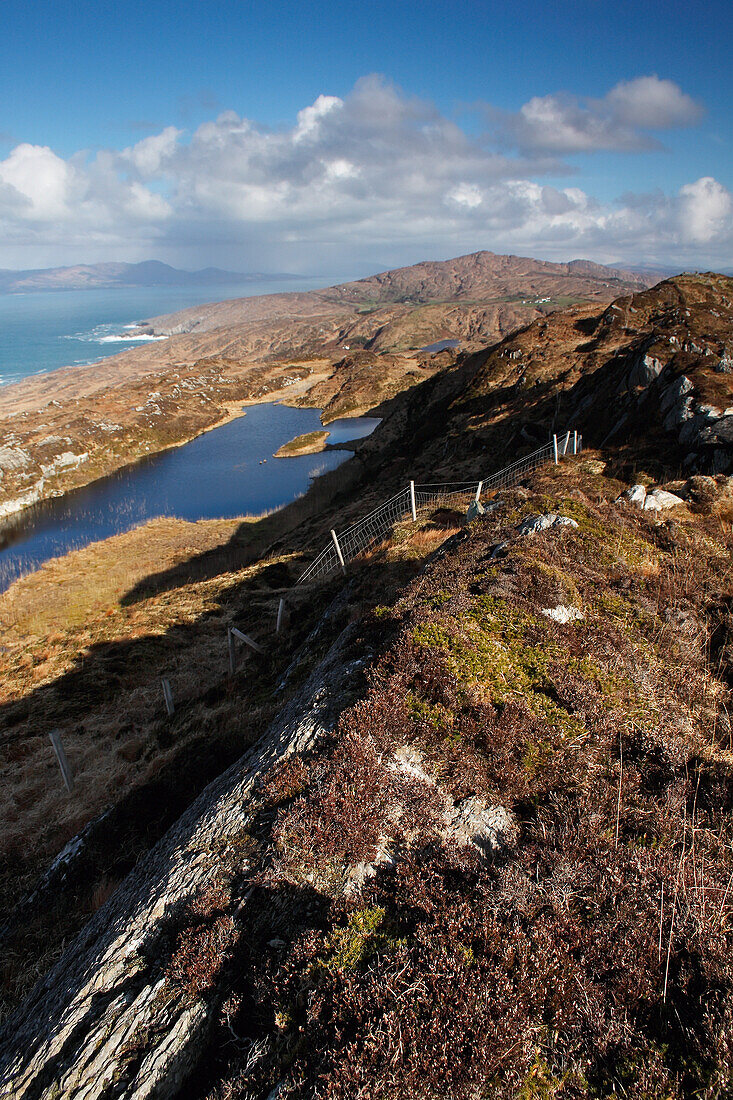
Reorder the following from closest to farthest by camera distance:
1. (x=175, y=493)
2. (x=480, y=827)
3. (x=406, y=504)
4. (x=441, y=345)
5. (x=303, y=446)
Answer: (x=480, y=827)
(x=406, y=504)
(x=175, y=493)
(x=303, y=446)
(x=441, y=345)

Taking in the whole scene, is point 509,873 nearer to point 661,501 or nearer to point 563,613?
point 563,613

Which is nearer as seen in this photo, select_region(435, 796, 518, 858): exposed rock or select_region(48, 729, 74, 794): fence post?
select_region(435, 796, 518, 858): exposed rock

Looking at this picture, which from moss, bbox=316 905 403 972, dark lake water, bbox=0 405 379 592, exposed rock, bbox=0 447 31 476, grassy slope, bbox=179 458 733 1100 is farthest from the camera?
exposed rock, bbox=0 447 31 476

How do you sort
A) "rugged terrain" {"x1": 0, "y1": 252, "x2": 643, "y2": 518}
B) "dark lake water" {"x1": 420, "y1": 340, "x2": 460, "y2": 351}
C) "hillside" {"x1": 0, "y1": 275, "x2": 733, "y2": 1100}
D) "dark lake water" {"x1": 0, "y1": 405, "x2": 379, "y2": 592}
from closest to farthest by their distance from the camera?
"hillside" {"x1": 0, "y1": 275, "x2": 733, "y2": 1100}
"dark lake water" {"x1": 0, "y1": 405, "x2": 379, "y2": 592}
"rugged terrain" {"x1": 0, "y1": 252, "x2": 643, "y2": 518}
"dark lake water" {"x1": 420, "y1": 340, "x2": 460, "y2": 351}

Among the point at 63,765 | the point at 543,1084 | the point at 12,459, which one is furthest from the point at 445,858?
the point at 12,459

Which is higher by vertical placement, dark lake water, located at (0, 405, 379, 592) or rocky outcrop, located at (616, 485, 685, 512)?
rocky outcrop, located at (616, 485, 685, 512)

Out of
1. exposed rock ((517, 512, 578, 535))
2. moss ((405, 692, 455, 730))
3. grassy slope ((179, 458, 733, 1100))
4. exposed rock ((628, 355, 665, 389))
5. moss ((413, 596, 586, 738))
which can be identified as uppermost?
exposed rock ((628, 355, 665, 389))

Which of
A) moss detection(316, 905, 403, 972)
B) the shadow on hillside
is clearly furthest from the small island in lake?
moss detection(316, 905, 403, 972)

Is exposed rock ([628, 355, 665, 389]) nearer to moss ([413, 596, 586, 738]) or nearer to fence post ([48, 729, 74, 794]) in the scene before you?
→ moss ([413, 596, 586, 738])
